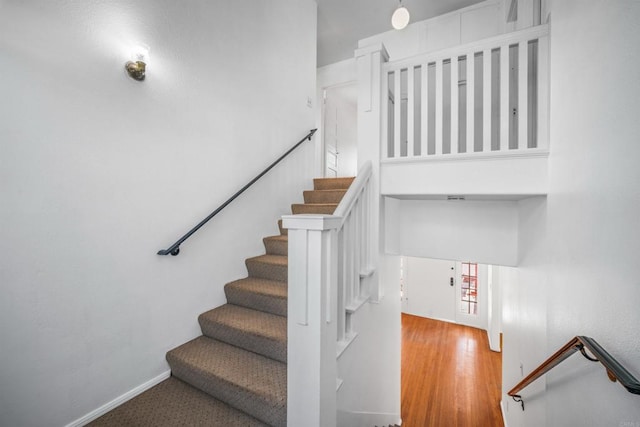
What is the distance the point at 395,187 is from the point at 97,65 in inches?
82.2

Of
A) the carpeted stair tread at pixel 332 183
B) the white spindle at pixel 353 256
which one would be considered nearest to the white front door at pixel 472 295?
the carpeted stair tread at pixel 332 183

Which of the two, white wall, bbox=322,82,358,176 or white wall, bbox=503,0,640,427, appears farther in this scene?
white wall, bbox=322,82,358,176

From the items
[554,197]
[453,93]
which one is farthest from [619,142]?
[453,93]

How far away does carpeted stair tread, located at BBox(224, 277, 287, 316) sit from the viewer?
2.04 m

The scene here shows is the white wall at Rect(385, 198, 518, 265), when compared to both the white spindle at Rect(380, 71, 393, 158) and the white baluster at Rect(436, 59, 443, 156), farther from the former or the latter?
the white baluster at Rect(436, 59, 443, 156)

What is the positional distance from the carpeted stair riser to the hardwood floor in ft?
10.7

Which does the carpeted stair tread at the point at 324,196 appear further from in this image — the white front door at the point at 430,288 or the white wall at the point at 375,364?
the white front door at the point at 430,288

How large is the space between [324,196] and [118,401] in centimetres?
240

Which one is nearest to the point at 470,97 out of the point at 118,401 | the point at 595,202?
the point at 595,202

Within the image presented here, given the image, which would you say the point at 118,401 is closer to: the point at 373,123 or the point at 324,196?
the point at 324,196

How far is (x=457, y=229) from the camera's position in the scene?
246cm

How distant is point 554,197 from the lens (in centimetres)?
152

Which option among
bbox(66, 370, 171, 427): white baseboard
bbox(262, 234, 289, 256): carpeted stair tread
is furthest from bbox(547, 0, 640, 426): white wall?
bbox(66, 370, 171, 427): white baseboard

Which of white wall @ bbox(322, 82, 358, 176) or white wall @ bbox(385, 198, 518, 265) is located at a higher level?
white wall @ bbox(322, 82, 358, 176)
